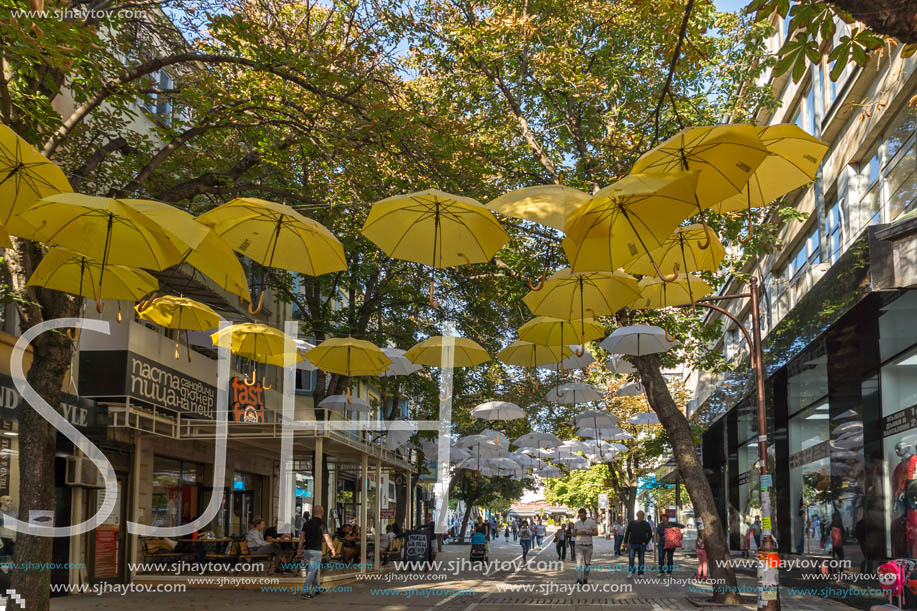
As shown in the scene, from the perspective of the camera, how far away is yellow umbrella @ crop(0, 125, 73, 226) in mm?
7098

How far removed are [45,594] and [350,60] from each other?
8.87 meters

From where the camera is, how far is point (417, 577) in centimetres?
2322

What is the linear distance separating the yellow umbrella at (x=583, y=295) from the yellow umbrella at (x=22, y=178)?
19.4ft

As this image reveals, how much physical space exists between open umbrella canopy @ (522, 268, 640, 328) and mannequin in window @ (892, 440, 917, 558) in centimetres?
583

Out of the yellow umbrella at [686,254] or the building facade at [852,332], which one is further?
the building facade at [852,332]

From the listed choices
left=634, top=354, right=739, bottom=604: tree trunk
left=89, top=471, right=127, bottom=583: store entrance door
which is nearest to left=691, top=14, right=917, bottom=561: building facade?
left=634, top=354, right=739, bottom=604: tree trunk

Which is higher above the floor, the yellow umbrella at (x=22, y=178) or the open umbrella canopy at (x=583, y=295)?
the yellow umbrella at (x=22, y=178)

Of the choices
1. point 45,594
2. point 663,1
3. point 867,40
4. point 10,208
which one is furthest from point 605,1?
point 45,594

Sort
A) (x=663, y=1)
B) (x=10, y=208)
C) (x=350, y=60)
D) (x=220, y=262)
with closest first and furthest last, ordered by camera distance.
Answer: (x=10, y=208)
(x=220, y=262)
(x=663, y=1)
(x=350, y=60)

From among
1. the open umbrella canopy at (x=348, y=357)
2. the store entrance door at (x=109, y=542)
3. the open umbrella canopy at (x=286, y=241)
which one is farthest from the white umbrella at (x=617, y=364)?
the open umbrella canopy at (x=286, y=241)

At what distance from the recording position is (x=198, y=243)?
7078mm

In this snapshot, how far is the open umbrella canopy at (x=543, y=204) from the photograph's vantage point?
283 inches

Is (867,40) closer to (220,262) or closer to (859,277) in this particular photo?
(220,262)

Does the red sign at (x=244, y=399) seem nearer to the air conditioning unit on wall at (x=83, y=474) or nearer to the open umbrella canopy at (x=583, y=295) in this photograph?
the air conditioning unit on wall at (x=83, y=474)
